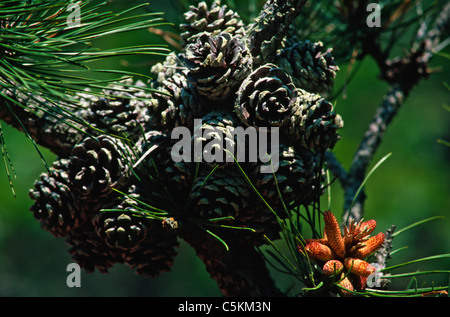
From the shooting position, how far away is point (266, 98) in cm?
60

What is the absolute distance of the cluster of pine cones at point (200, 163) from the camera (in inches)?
24.0

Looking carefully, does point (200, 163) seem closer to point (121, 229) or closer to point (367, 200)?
point (121, 229)

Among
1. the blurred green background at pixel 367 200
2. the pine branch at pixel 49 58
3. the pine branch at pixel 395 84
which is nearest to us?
the pine branch at pixel 49 58

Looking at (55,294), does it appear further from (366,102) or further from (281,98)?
(281,98)

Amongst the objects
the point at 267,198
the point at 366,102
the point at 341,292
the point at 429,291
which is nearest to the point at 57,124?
the point at 267,198

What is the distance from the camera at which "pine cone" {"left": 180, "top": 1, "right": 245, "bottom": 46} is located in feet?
2.24

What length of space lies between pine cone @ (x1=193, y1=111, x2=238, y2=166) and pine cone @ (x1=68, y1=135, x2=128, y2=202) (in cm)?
11

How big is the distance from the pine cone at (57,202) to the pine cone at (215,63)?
0.22m

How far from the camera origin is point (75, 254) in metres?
0.72

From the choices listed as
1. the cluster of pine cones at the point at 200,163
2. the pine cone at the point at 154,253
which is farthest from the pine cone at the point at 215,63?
the pine cone at the point at 154,253

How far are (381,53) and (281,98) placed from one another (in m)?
0.53

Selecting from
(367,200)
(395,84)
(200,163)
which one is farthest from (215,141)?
(367,200)

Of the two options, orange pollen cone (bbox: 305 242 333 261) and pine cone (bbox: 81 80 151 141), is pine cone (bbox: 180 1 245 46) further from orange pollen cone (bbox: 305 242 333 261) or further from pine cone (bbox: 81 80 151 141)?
orange pollen cone (bbox: 305 242 333 261)

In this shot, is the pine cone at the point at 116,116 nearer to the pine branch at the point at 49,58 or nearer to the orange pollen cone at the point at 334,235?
the pine branch at the point at 49,58
